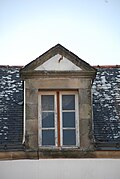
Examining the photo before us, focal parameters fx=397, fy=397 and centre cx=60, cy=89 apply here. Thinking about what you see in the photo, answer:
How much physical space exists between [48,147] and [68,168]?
0.63 meters

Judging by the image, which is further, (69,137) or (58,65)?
(58,65)

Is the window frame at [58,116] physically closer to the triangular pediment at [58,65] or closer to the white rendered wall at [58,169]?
the white rendered wall at [58,169]

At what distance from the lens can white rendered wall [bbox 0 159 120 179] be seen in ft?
27.9

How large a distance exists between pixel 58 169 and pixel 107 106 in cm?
225

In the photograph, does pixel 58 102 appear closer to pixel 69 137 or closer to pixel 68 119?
pixel 68 119

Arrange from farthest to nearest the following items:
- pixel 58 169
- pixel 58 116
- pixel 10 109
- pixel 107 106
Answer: pixel 107 106 → pixel 10 109 → pixel 58 116 → pixel 58 169

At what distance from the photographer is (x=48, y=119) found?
8.96 m

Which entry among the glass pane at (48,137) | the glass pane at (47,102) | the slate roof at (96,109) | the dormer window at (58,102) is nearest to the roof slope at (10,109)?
the slate roof at (96,109)

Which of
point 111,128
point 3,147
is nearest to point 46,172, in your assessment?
point 3,147

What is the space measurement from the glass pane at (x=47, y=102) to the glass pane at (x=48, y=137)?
1.75 feet

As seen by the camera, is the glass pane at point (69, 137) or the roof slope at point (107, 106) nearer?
the glass pane at point (69, 137)

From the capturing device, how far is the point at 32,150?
8641 millimetres

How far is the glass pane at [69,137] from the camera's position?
28.9 ft

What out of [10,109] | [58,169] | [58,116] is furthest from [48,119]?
[10,109]
